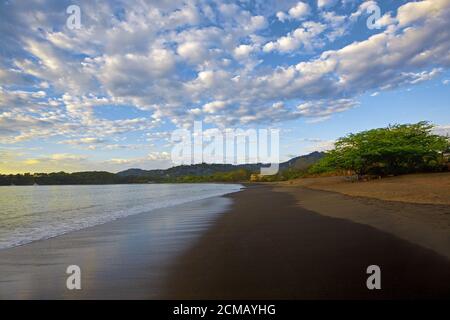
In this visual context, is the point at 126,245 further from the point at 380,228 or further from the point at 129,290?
the point at 380,228

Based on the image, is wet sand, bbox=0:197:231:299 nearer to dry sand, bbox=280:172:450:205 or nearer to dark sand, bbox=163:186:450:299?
dark sand, bbox=163:186:450:299

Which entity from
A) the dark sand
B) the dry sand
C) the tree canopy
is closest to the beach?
the dark sand

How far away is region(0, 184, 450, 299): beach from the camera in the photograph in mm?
5396

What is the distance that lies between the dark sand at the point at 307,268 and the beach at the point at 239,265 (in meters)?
0.02

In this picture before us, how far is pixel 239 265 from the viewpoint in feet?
23.0

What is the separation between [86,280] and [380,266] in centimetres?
584

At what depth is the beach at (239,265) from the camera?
540cm

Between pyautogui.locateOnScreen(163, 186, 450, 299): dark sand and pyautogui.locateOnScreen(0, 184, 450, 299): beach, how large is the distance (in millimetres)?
16

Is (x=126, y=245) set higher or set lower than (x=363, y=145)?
lower

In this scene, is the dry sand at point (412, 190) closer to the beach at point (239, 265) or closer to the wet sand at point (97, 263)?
the beach at point (239, 265)

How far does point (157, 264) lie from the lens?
7461 mm

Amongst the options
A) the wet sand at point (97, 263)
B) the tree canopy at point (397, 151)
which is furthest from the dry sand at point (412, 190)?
the wet sand at point (97, 263)
